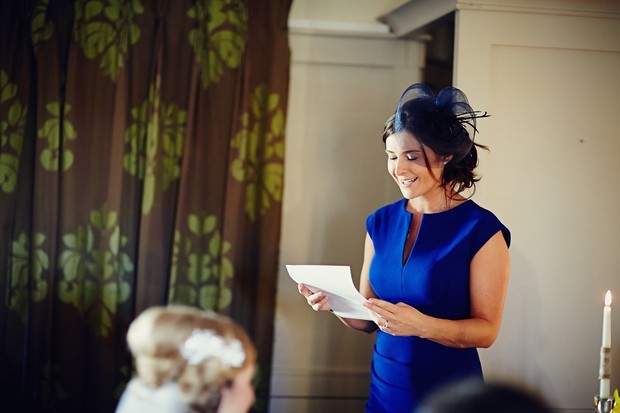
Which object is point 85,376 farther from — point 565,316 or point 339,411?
point 565,316

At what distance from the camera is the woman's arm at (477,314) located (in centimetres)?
195

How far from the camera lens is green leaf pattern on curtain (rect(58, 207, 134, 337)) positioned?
122 inches

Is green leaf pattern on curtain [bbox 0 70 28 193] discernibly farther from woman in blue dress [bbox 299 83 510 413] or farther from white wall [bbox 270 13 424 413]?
woman in blue dress [bbox 299 83 510 413]

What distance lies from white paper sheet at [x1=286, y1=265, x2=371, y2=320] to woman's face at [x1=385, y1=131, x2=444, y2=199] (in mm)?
267

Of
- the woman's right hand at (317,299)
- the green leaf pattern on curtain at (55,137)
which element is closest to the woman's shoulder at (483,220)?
the woman's right hand at (317,299)

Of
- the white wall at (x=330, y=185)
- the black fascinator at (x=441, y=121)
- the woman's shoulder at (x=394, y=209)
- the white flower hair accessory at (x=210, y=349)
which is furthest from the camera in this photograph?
the white wall at (x=330, y=185)

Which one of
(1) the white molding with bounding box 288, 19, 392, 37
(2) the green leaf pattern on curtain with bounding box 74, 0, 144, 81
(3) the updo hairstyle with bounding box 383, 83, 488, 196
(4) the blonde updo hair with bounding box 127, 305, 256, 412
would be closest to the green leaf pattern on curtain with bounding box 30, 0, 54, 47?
(2) the green leaf pattern on curtain with bounding box 74, 0, 144, 81

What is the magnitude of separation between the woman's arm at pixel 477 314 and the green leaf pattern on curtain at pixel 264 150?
1.27 m

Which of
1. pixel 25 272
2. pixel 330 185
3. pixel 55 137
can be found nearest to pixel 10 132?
pixel 55 137

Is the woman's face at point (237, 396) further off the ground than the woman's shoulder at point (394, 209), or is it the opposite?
the woman's shoulder at point (394, 209)

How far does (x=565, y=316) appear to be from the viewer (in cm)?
280

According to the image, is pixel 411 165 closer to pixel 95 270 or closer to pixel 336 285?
pixel 336 285

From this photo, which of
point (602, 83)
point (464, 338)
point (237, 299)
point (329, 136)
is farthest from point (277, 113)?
point (464, 338)

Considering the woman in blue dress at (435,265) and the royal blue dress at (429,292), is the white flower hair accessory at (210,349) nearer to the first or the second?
the woman in blue dress at (435,265)
